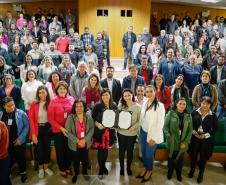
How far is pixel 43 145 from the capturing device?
14.8 feet

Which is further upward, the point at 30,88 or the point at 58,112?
the point at 30,88

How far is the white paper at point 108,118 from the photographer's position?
405 cm

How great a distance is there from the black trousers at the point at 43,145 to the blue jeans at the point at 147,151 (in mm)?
1310

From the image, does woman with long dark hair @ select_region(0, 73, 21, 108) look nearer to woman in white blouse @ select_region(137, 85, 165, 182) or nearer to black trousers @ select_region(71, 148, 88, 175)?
black trousers @ select_region(71, 148, 88, 175)

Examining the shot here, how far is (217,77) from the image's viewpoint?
6020mm

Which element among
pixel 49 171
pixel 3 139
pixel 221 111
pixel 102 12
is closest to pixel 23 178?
pixel 49 171

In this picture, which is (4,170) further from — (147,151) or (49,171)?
(147,151)

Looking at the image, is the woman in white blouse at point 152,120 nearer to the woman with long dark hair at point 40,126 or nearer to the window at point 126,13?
the woman with long dark hair at point 40,126

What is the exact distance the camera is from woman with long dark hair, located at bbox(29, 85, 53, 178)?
171 inches

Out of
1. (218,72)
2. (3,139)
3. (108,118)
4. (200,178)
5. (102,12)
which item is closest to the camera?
(3,139)

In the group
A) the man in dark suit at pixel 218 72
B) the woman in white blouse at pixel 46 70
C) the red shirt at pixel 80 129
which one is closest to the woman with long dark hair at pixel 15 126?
the red shirt at pixel 80 129

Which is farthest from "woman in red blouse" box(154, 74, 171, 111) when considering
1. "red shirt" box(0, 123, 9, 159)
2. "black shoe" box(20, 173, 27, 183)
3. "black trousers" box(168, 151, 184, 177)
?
"red shirt" box(0, 123, 9, 159)

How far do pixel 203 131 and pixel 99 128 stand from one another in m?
1.42

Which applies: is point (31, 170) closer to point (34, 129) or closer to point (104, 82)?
point (34, 129)
